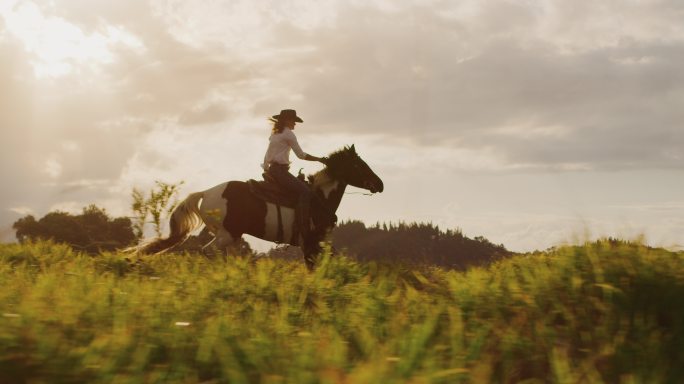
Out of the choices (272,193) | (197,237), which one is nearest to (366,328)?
(272,193)

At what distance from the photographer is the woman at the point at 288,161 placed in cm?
1205

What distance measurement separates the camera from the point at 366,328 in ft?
16.6

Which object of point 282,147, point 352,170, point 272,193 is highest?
point 282,147

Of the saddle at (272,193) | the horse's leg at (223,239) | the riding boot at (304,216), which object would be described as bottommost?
the horse's leg at (223,239)

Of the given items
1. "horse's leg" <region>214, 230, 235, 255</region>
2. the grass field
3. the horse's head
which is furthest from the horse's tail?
the grass field

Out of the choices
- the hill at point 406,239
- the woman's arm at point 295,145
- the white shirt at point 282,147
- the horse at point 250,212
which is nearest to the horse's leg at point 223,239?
the horse at point 250,212

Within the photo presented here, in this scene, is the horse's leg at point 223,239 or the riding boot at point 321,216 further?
the horse's leg at point 223,239

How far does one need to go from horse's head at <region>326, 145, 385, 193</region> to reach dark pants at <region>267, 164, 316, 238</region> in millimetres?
692

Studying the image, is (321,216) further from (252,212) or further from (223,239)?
(223,239)

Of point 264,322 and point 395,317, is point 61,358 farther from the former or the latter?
point 395,317

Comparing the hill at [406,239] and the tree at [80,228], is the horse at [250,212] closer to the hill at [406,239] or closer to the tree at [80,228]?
the tree at [80,228]

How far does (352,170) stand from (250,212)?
199 centimetres

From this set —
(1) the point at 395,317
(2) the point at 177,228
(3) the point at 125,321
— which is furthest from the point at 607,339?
(2) the point at 177,228

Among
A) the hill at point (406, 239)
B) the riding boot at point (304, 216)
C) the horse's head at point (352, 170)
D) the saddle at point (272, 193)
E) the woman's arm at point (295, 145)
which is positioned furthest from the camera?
the hill at point (406, 239)
